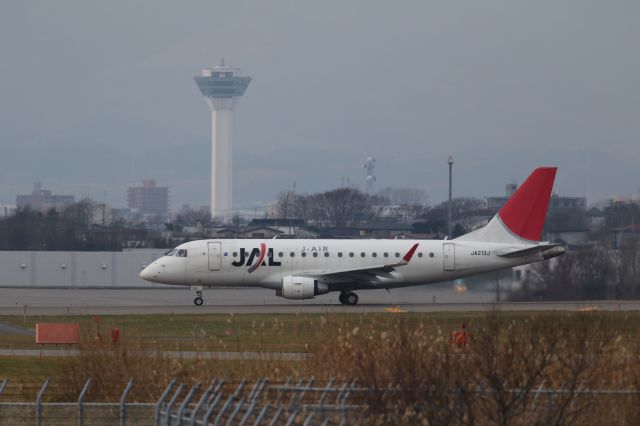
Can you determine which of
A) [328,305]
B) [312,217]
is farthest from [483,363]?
[312,217]

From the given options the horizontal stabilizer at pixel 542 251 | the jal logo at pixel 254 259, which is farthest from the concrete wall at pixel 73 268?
the horizontal stabilizer at pixel 542 251

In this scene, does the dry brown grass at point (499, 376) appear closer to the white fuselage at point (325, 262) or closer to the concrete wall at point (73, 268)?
the white fuselage at point (325, 262)

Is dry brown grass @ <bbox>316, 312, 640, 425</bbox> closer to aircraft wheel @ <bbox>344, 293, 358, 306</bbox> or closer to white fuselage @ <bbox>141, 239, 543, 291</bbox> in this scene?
white fuselage @ <bbox>141, 239, 543, 291</bbox>

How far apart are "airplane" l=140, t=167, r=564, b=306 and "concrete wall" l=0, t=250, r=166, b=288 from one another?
30425mm

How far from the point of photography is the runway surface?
55906 mm

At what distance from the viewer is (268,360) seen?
27.5m

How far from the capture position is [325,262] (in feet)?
196

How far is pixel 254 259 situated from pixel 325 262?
3556 mm

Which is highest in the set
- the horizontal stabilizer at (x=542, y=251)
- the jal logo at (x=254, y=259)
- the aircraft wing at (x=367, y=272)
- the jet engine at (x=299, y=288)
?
the horizontal stabilizer at (x=542, y=251)

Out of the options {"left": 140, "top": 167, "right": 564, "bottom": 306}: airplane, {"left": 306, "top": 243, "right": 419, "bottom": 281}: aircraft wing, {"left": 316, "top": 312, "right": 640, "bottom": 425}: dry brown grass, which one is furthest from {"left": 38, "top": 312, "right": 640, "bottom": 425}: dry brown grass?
{"left": 140, "top": 167, "right": 564, "bottom": 306}: airplane

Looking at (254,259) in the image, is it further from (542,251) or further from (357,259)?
(542,251)

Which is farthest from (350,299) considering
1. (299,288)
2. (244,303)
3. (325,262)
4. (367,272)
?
(244,303)

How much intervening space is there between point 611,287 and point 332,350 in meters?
44.5

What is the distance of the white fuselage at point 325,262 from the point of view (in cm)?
5881
